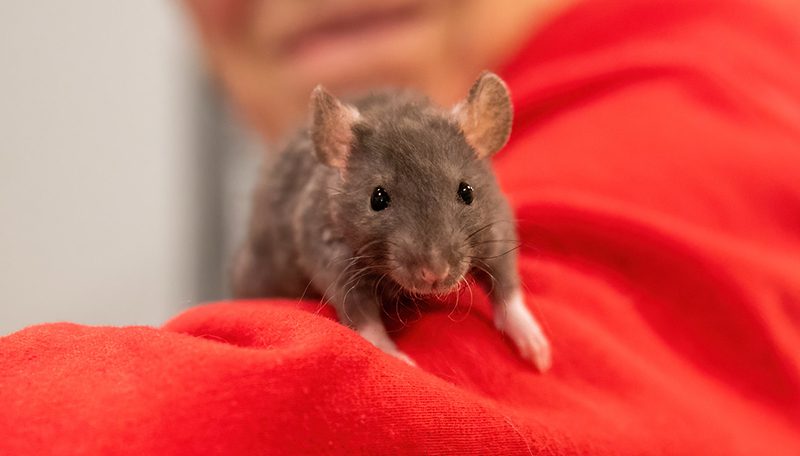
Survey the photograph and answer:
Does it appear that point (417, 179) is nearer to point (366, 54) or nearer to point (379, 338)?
point (379, 338)

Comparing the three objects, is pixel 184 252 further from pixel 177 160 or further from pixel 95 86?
pixel 95 86

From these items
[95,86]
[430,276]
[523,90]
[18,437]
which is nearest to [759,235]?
[523,90]

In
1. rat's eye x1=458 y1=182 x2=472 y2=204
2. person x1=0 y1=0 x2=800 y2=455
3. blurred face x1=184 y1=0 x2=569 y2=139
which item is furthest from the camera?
blurred face x1=184 y1=0 x2=569 y2=139

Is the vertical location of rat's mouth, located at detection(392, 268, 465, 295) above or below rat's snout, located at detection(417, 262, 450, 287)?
below

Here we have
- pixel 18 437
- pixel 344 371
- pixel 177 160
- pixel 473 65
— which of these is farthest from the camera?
pixel 177 160

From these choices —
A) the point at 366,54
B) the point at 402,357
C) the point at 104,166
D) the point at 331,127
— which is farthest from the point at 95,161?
the point at 402,357

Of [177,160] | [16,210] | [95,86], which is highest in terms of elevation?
[95,86]

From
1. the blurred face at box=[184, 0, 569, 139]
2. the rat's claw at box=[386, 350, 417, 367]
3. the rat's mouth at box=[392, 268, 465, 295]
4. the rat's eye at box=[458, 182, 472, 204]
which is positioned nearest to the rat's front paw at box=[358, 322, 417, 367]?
the rat's claw at box=[386, 350, 417, 367]

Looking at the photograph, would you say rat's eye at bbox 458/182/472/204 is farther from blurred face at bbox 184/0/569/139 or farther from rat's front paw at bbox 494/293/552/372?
blurred face at bbox 184/0/569/139
